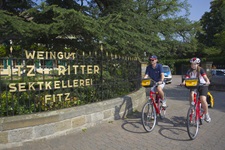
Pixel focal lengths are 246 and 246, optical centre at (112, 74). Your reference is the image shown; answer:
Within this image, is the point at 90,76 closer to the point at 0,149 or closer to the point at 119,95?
the point at 119,95

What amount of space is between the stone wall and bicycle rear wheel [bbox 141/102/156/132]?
3.63 feet

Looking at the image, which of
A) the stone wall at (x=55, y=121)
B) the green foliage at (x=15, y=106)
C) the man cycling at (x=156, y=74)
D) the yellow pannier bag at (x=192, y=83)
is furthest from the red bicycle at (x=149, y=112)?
the green foliage at (x=15, y=106)

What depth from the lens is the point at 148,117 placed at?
5.63m

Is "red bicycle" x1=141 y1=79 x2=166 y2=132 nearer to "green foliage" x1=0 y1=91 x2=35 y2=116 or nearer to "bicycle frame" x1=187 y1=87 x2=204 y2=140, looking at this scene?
"bicycle frame" x1=187 y1=87 x2=204 y2=140

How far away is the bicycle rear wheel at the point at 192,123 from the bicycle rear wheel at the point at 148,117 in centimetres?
85

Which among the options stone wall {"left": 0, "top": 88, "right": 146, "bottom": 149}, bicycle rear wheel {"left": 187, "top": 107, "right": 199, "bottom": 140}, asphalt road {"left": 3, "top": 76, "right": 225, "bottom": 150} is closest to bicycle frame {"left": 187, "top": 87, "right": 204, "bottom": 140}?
bicycle rear wheel {"left": 187, "top": 107, "right": 199, "bottom": 140}

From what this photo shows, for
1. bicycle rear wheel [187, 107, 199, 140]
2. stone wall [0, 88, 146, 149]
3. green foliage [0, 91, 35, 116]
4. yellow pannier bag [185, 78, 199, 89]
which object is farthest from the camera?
yellow pannier bag [185, 78, 199, 89]

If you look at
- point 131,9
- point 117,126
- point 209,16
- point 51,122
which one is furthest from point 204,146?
point 209,16

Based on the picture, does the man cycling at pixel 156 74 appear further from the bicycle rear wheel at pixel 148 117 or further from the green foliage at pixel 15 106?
the green foliage at pixel 15 106

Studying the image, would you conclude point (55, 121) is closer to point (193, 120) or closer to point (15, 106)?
point (15, 106)

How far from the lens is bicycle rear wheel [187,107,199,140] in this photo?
5051 millimetres

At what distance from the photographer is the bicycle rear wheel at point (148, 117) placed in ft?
18.1

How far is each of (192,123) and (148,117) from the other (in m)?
0.97

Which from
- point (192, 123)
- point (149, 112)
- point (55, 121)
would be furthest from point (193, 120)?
point (55, 121)
